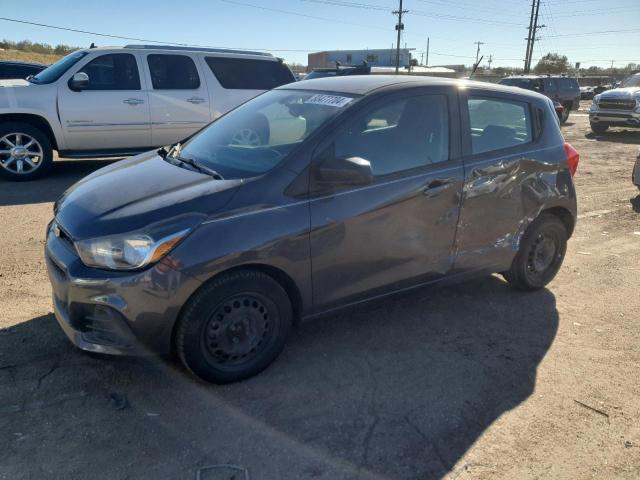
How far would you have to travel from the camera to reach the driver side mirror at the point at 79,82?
24.3 feet

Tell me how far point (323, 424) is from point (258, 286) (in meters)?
0.82

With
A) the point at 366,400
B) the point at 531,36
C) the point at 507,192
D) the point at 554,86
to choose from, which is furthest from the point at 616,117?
the point at 531,36

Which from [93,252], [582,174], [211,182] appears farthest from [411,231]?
[582,174]

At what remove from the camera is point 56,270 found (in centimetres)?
292

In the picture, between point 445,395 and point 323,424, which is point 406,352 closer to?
point 445,395

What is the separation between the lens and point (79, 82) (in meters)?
7.46

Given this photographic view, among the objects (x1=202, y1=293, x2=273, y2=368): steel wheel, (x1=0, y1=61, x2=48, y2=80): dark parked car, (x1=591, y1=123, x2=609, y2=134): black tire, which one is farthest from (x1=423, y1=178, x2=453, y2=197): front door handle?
(x1=591, y1=123, x2=609, y2=134): black tire

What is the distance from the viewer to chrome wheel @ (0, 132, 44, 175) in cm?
755

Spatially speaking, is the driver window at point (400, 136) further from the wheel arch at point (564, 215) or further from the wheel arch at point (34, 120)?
the wheel arch at point (34, 120)

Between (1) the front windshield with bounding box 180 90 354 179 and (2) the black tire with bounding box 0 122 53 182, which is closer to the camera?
(1) the front windshield with bounding box 180 90 354 179

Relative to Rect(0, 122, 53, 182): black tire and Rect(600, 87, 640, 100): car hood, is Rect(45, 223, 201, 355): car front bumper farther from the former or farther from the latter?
Rect(600, 87, 640, 100): car hood

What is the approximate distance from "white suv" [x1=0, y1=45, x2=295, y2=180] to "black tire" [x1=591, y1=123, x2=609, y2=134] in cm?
1309

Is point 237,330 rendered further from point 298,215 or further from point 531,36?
point 531,36

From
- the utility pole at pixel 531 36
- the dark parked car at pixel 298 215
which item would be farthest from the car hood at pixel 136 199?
the utility pole at pixel 531 36
